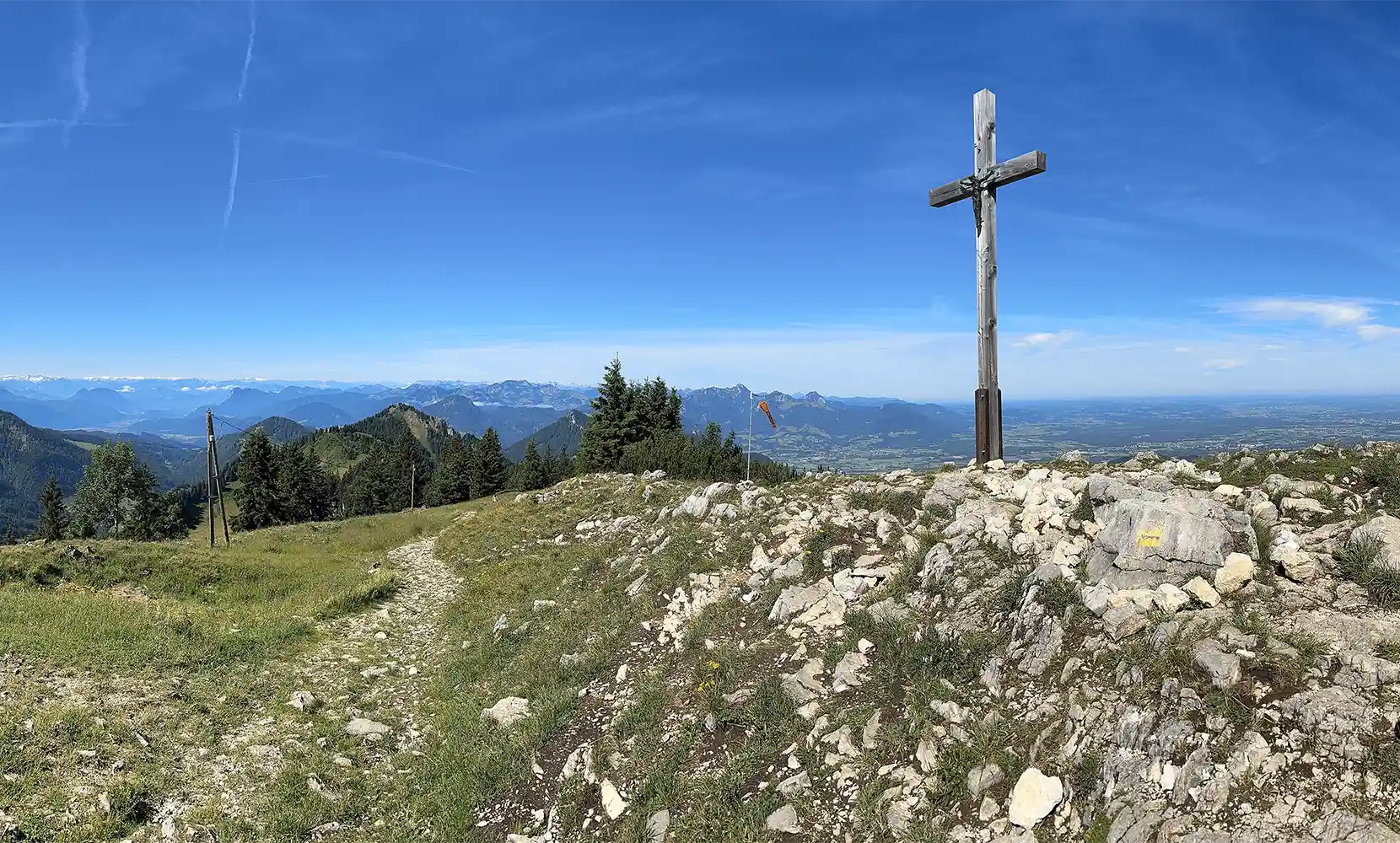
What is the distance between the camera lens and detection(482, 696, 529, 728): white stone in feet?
33.6

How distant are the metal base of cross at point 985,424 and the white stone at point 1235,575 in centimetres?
597

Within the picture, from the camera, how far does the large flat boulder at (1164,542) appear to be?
23.5 feet

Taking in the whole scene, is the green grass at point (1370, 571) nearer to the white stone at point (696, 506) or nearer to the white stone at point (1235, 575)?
the white stone at point (1235, 575)

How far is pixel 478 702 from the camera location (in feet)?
37.5

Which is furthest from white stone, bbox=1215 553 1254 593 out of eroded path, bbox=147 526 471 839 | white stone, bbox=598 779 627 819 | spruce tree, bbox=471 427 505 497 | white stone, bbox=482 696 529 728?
spruce tree, bbox=471 427 505 497

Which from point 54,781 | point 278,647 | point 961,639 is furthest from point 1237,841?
point 278,647

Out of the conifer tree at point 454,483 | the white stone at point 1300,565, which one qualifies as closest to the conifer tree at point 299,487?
the conifer tree at point 454,483

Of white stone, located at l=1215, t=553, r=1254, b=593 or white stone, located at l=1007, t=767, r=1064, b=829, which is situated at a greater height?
white stone, located at l=1215, t=553, r=1254, b=593

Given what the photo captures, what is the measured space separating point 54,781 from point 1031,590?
12773 mm

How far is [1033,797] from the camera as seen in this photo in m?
5.45

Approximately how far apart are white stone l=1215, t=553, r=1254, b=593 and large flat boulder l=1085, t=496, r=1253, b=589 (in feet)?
0.46

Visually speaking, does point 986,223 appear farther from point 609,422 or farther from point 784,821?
point 609,422

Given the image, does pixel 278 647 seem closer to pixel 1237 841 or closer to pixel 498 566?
pixel 498 566

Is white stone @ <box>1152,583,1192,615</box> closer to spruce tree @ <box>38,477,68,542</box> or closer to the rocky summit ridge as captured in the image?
the rocky summit ridge
